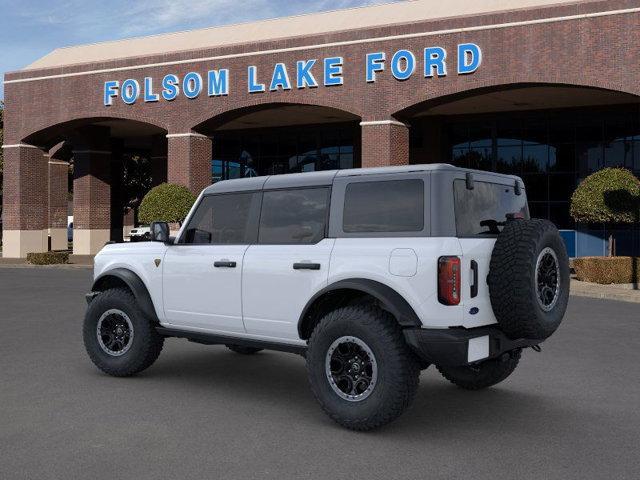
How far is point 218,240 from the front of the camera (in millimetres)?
7312

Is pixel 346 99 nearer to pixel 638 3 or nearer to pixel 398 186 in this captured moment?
pixel 638 3

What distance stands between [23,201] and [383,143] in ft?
61.1

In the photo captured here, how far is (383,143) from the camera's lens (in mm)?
27422

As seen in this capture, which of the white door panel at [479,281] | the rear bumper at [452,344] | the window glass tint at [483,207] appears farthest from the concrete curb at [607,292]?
the rear bumper at [452,344]

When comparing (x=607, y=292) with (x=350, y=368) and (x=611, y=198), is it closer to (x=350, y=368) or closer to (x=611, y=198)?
(x=611, y=198)

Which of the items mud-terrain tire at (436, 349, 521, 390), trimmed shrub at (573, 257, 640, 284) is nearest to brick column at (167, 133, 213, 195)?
trimmed shrub at (573, 257, 640, 284)

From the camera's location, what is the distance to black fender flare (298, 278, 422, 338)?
5750mm

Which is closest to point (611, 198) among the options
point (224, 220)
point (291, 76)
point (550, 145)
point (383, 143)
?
point (383, 143)

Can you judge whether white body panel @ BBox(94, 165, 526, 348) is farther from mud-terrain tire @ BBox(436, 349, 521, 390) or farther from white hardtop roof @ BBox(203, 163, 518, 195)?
mud-terrain tire @ BBox(436, 349, 521, 390)

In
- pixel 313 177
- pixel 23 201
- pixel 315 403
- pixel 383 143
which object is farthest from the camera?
pixel 23 201

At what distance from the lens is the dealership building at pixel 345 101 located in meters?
25.1

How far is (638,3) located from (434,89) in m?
6.96

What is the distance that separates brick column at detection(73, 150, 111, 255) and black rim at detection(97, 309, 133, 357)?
31888mm

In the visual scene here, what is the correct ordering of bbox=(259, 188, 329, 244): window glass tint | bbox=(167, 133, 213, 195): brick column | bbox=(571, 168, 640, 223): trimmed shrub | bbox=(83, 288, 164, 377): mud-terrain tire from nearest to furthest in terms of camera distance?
bbox=(259, 188, 329, 244): window glass tint < bbox=(83, 288, 164, 377): mud-terrain tire < bbox=(571, 168, 640, 223): trimmed shrub < bbox=(167, 133, 213, 195): brick column
